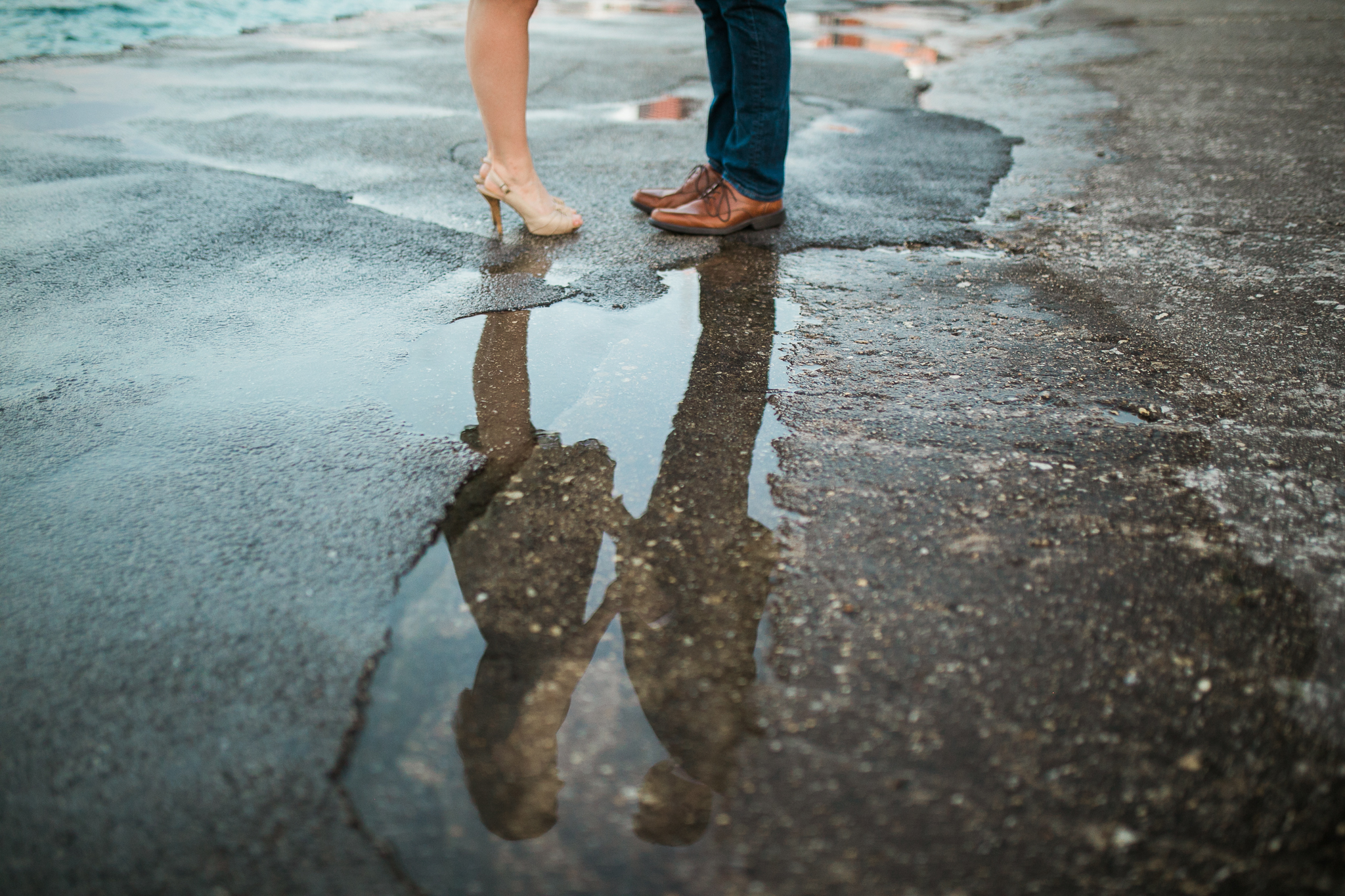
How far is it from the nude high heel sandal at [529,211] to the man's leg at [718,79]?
24.2 inches

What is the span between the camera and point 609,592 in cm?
133

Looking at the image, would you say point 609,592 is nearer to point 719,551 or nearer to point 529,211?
point 719,551

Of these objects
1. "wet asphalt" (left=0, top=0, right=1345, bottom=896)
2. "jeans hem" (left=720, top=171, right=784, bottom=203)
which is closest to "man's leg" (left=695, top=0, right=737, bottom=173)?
"jeans hem" (left=720, top=171, right=784, bottom=203)

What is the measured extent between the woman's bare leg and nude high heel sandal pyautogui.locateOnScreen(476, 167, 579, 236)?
0.02m

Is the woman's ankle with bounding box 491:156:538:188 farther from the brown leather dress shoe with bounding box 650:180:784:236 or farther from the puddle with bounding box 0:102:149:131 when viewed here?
the puddle with bounding box 0:102:149:131

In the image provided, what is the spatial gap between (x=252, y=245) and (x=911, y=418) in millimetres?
2214

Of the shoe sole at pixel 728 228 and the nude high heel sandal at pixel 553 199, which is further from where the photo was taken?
the shoe sole at pixel 728 228

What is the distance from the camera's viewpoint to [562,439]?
5.61ft

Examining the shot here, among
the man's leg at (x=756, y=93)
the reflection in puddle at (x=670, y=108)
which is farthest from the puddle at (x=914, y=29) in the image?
the man's leg at (x=756, y=93)

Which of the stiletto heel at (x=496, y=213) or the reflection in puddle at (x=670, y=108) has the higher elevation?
the reflection in puddle at (x=670, y=108)

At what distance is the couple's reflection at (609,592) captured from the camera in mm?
1052

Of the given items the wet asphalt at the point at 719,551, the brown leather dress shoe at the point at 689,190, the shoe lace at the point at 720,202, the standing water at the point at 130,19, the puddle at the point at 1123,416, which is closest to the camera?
the wet asphalt at the point at 719,551

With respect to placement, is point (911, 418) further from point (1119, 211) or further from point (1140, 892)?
point (1119, 211)

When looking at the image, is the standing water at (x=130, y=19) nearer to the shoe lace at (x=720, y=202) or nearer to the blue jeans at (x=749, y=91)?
the blue jeans at (x=749, y=91)
